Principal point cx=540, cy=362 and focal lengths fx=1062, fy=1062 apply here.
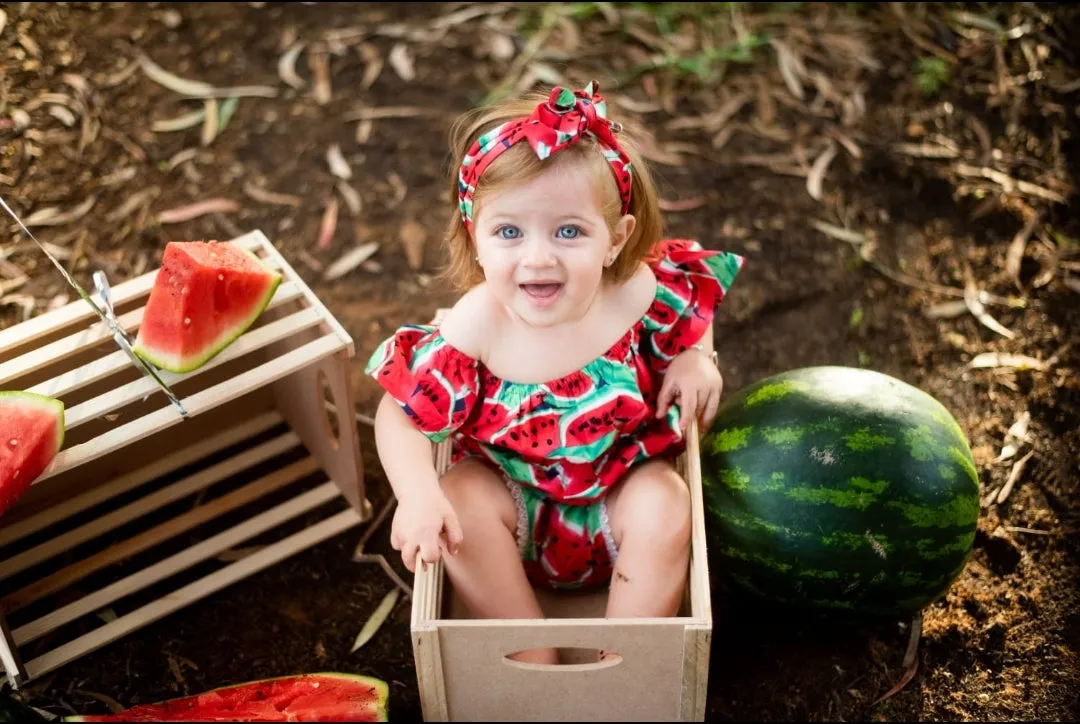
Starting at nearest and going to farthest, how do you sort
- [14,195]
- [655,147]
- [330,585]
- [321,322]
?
1. [321,322]
2. [330,585]
3. [14,195]
4. [655,147]

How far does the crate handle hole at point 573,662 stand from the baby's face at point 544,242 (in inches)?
26.8

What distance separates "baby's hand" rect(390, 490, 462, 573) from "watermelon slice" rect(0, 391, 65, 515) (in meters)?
0.70

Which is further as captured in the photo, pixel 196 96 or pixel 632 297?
pixel 196 96

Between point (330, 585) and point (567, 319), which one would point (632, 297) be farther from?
point (330, 585)

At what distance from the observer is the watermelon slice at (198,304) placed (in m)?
2.24

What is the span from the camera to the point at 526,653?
88.4 inches

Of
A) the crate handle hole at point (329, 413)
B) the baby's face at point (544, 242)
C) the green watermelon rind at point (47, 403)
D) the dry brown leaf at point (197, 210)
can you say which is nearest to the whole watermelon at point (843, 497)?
the baby's face at point (544, 242)

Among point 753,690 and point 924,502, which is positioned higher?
point 924,502

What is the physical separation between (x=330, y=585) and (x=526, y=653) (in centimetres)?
69

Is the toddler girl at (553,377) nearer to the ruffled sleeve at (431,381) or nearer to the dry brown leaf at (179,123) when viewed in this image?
the ruffled sleeve at (431,381)

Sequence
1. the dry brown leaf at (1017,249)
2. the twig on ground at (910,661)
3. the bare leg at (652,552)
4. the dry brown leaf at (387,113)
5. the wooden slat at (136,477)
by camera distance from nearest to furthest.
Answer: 1. the bare leg at (652,552)
2. the twig on ground at (910,661)
3. the wooden slat at (136,477)
4. the dry brown leaf at (1017,249)
5. the dry brown leaf at (387,113)

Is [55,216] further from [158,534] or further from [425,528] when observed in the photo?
[425,528]

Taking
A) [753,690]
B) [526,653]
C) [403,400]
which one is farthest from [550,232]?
[753,690]

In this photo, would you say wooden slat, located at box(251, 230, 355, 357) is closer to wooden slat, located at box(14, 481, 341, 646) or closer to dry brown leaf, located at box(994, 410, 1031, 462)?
wooden slat, located at box(14, 481, 341, 646)
